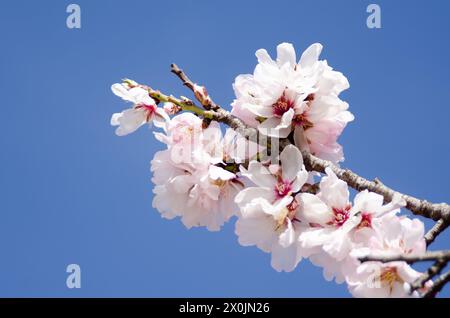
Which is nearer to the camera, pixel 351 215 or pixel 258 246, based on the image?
pixel 351 215

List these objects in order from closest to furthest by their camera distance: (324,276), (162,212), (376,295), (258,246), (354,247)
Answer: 1. (376,295)
2. (354,247)
3. (324,276)
4. (258,246)
5. (162,212)

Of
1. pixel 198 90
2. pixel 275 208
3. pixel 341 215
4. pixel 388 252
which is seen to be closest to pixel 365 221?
pixel 341 215

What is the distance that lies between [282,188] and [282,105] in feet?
1.24

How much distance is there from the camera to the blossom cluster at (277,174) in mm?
1749

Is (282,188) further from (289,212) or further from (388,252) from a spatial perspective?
(388,252)

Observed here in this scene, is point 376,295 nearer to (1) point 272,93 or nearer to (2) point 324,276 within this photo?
(2) point 324,276

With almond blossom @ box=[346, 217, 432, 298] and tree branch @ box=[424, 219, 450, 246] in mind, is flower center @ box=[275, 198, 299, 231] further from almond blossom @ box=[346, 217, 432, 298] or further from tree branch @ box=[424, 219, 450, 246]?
tree branch @ box=[424, 219, 450, 246]

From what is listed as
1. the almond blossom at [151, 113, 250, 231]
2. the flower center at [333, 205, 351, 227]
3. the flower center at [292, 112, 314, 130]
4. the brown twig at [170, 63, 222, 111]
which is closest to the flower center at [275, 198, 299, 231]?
the flower center at [333, 205, 351, 227]

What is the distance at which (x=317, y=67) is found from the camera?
210 centimetres

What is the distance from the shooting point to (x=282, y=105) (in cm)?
210

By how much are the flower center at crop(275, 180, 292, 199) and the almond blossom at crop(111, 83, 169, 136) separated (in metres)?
0.63
